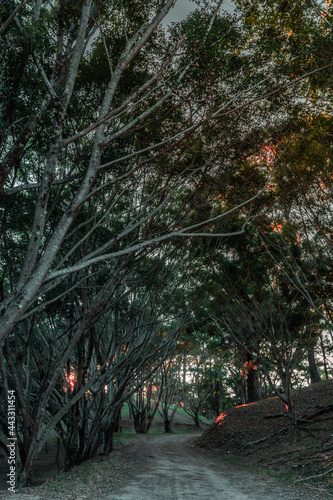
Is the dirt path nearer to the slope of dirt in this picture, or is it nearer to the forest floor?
the forest floor

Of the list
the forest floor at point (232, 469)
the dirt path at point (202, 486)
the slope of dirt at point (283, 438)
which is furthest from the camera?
the slope of dirt at point (283, 438)

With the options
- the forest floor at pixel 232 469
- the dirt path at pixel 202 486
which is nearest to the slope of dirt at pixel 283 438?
the forest floor at pixel 232 469

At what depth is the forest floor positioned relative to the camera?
6047mm

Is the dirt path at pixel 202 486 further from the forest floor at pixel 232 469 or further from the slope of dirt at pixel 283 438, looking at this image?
the slope of dirt at pixel 283 438

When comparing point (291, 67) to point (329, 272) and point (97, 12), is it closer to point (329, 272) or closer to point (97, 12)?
point (97, 12)

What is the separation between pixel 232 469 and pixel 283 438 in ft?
8.90

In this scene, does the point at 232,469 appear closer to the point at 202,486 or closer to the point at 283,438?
the point at 283,438

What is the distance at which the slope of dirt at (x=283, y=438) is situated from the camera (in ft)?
26.5

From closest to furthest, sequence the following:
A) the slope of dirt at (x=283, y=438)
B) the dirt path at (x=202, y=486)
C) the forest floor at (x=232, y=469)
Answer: the dirt path at (x=202, y=486), the forest floor at (x=232, y=469), the slope of dirt at (x=283, y=438)

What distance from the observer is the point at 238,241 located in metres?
12.9

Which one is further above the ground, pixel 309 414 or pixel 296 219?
pixel 296 219

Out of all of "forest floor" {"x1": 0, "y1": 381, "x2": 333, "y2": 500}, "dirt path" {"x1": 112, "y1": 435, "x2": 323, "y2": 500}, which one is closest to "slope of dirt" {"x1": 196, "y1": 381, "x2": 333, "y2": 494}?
"forest floor" {"x1": 0, "y1": 381, "x2": 333, "y2": 500}

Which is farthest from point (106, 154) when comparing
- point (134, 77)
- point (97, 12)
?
point (97, 12)

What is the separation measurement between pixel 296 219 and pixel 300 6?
6.12 meters
